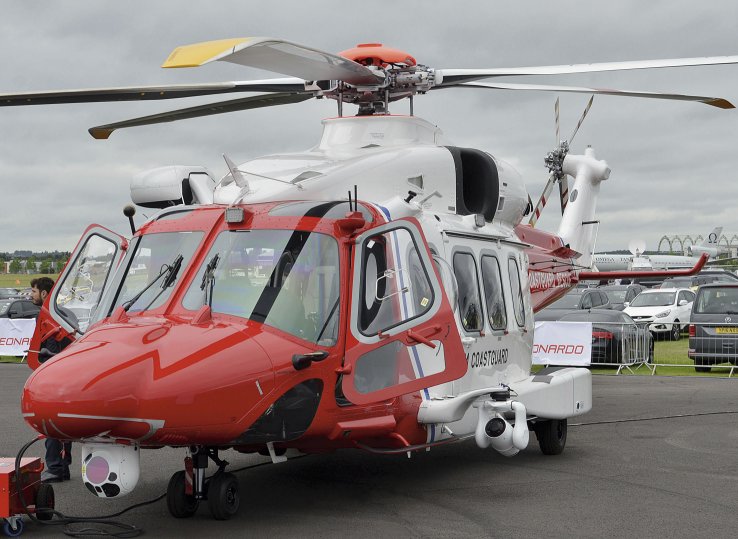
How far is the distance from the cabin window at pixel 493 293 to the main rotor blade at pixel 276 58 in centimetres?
214

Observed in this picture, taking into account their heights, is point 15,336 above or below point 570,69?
below

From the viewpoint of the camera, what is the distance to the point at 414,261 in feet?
26.9

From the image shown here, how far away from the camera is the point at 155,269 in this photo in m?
7.75

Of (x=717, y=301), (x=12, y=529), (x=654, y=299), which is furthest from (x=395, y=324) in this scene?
(x=654, y=299)

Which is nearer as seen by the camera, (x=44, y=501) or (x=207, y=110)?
(x=44, y=501)

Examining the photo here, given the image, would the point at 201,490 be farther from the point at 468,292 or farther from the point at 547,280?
the point at 547,280

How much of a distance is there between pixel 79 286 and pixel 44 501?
69.2 inches

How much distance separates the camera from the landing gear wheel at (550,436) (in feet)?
35.2

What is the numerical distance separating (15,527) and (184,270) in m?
2.20

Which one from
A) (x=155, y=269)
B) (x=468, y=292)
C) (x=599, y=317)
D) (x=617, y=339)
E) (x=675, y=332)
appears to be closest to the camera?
(x=155, y=269)

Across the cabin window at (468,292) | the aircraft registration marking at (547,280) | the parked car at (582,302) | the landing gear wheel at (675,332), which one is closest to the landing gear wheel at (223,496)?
the cabin window at (468,292)

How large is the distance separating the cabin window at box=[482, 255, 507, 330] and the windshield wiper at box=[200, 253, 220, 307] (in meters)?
3.30

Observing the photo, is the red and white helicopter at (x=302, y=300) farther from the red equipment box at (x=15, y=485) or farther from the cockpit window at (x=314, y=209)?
the red equipment box at (x=15, y=485)

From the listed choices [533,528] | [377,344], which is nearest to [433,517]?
[533,528]
